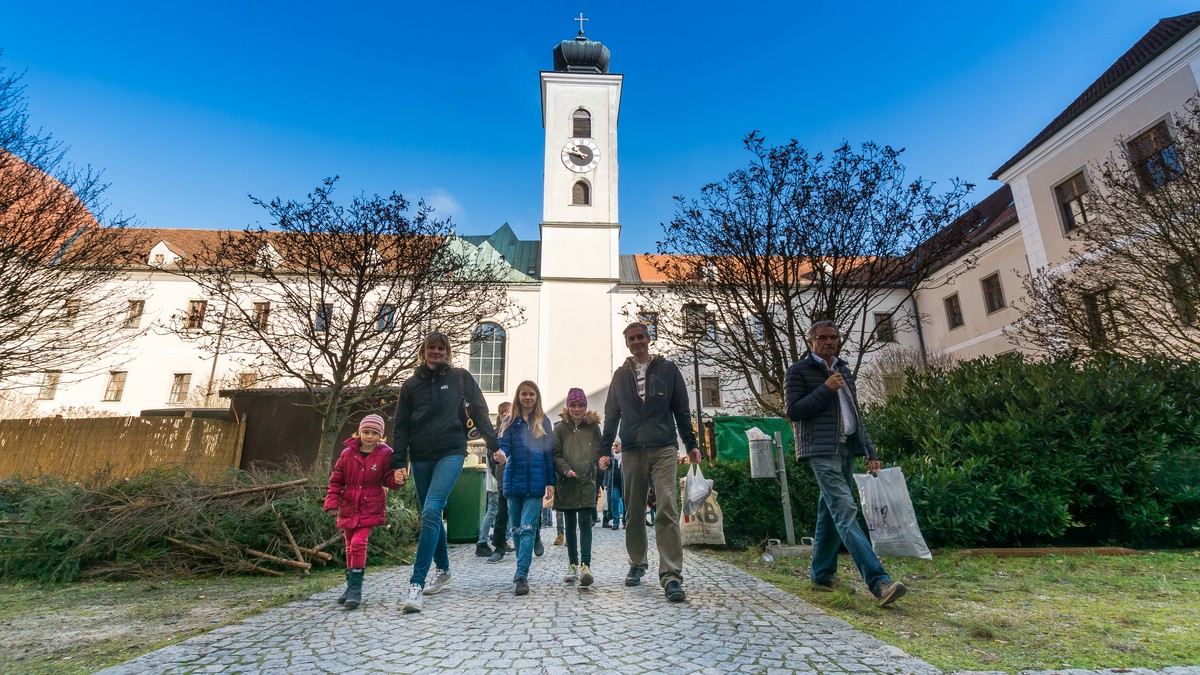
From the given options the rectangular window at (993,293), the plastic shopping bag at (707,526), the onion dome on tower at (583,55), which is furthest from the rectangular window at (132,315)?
the rectangular window at (993,293)

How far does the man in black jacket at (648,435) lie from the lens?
176 inches

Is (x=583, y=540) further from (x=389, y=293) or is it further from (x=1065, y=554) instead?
(x=389, y=293)

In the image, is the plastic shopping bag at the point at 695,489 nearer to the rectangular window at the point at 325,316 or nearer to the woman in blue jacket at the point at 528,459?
the woman in blue jacket at the point at 528,459

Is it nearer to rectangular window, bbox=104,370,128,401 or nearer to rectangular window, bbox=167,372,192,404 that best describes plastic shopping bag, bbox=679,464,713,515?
rectangular window, bbox=167,372,192,404

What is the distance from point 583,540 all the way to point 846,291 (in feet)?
29.3

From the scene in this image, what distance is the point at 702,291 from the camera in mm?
12945

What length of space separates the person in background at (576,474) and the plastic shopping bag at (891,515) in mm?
2437

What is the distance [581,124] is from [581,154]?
1.99 metres

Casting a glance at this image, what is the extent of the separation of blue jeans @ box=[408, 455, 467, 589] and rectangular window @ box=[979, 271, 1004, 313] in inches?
1076

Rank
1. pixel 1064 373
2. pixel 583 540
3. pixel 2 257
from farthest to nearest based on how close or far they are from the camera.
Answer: pixel 2 257 < pixel 1064 373 < pixel 583 540

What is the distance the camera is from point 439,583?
4875 mm

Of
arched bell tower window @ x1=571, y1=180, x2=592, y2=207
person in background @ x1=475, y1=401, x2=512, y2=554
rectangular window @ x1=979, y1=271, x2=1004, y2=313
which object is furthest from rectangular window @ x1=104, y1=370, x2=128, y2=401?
rectangular window @ x1=979, y1=271, x2=1004, y2=313

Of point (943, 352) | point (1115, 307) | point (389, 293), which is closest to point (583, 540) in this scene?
point (389, 293)

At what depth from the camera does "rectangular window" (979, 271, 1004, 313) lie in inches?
986
